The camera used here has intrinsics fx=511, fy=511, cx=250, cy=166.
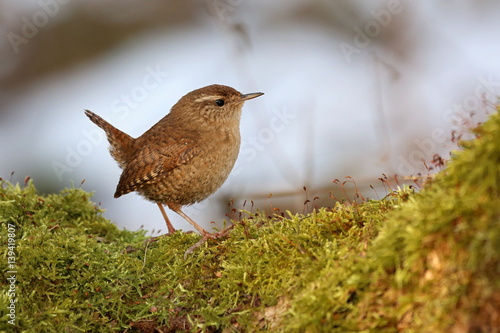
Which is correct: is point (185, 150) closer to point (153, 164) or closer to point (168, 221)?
point (153, 164)

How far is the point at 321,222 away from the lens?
2330 millimetres

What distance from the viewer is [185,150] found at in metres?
4.21

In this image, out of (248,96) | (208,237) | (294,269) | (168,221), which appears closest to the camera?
(294,269)

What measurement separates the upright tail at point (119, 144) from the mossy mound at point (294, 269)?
1348 millimetres

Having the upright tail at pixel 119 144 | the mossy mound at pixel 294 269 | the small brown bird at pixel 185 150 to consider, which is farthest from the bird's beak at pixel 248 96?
the mossy mound at pixel 294 269

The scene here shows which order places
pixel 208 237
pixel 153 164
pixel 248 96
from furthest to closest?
pixel 248 96 < pixel 153 164 < pixel 208 237

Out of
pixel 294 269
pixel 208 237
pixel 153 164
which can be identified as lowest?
pixel 294 269

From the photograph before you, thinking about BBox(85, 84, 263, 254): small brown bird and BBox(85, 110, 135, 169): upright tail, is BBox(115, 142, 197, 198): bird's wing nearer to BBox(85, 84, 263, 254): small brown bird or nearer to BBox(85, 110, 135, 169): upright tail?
BBox(85, 84, 263, 254): small brown bird

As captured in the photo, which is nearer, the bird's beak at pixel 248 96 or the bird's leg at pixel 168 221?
the bird's leg at pixel 168 221

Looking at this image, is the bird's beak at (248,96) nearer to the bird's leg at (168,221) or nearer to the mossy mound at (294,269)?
the bird's leg at (168,221)

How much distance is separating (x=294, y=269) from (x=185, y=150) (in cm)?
227

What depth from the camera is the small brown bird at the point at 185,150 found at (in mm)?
4168

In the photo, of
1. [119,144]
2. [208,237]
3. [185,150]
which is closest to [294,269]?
[208,237]

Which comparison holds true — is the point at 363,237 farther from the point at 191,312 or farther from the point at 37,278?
the point at 37,278
